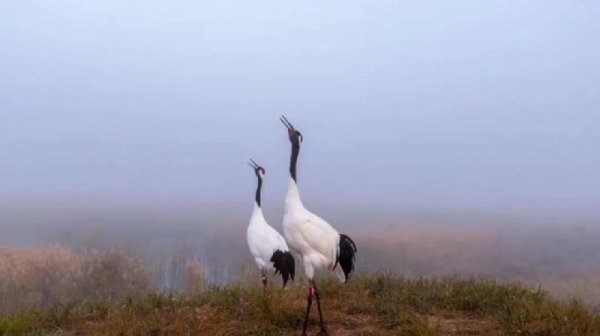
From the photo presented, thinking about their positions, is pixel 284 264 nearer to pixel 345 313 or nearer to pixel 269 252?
pixel 269 252

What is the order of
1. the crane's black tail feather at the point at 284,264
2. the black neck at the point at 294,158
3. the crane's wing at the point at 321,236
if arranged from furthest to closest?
the crane's black tail feather at the point at 284,264
the black neck at the point at 294,158
the crane's wing at the point at 321,236

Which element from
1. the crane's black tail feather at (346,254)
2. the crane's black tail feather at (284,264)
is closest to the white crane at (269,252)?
the crane's black tail feather at (284,264)

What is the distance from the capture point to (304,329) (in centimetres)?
868

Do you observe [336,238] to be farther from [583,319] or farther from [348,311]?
[583,319]

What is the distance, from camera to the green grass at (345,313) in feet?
29.4

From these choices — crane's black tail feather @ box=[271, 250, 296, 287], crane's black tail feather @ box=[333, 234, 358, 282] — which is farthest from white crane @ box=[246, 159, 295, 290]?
crane's black tail feather @ box=[333, 234, 358, 282]

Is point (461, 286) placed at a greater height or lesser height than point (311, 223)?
lesser

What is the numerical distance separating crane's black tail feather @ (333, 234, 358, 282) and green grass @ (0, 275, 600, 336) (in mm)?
749

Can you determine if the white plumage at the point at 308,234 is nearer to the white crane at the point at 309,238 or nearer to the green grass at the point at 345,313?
the white crane at the point at 309,238

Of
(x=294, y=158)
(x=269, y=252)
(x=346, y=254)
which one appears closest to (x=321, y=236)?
(x=346, y=254)

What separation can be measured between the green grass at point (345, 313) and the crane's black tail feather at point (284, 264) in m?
1.06

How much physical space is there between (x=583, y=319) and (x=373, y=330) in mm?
3218

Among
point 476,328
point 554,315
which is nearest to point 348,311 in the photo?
point 476,328

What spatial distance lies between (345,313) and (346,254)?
1014 mm
